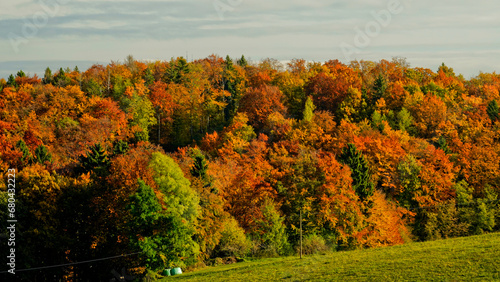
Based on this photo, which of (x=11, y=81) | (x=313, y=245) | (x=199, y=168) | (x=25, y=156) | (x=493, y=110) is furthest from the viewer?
(x=11, y=81)

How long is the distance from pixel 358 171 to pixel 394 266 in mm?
34032

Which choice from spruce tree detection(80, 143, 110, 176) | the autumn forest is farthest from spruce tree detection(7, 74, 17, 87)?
spruce tree detection(80, 143, 110, 176)

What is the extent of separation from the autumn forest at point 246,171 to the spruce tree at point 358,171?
0.19m

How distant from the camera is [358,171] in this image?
76.1 meters

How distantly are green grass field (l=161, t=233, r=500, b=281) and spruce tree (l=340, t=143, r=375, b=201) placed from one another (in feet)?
69.8

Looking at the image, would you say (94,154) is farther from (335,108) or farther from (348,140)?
(335,108)

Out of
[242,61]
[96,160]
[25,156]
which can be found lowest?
[96,160]

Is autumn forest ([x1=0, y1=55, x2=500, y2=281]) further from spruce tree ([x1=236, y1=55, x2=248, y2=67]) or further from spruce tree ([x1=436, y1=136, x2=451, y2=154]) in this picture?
spruce tree ([x1=236, y1=55, x2=248, y2=67])

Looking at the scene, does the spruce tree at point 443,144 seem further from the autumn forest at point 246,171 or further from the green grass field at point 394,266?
the green grass field at point 394,266

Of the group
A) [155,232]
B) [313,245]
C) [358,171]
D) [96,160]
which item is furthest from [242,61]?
[155,232]

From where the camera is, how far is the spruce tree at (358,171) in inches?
2933

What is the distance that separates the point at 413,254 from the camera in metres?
46.3

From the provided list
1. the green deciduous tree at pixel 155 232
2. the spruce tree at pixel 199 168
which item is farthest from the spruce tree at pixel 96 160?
the green deciduous tree at pixel 155 232

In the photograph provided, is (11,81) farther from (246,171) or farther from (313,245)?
(313,245)
